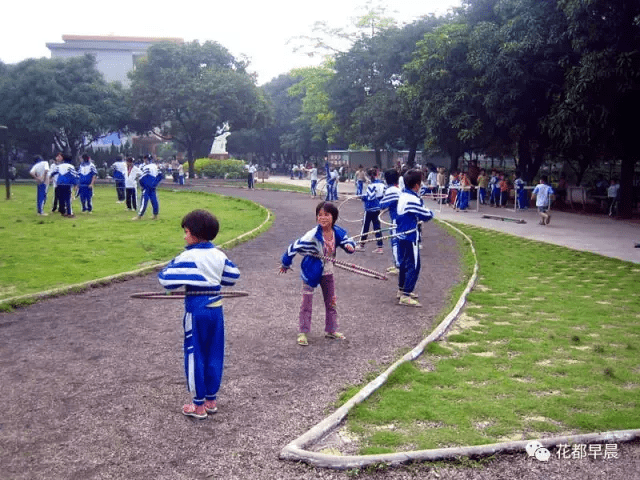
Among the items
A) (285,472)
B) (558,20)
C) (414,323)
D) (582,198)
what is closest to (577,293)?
(414,323)

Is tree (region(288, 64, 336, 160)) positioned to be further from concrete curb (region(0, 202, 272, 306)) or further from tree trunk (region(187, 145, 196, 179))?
concrete curb (region(0, 202, 272, 306))

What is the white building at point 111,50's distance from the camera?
2817 inches

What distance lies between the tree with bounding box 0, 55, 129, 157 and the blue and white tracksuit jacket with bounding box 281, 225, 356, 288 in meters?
41.9

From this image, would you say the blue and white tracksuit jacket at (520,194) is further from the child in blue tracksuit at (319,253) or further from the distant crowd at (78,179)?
the child in blue tracksuit at (319,253)

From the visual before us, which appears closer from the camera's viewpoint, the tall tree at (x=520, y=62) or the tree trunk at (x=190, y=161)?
the tall tree at (x=520, y=62)

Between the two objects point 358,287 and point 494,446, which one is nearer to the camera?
point 494,446

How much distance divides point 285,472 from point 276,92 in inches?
3073

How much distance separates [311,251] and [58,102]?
4393 cm

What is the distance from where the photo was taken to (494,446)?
4.73 metres

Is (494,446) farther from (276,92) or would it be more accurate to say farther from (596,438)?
(276,92)

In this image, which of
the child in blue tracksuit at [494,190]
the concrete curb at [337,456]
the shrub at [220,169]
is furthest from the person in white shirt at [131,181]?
the shrub at [220,169]

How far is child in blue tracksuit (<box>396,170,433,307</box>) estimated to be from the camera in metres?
9.86

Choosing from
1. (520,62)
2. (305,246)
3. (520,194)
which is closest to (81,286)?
(305,246)

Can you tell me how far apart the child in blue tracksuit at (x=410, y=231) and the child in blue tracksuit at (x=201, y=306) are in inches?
188
